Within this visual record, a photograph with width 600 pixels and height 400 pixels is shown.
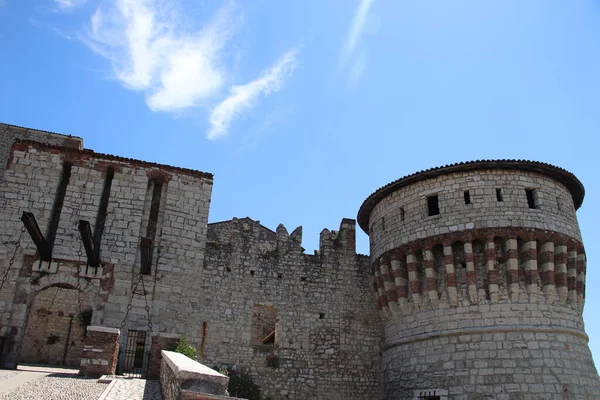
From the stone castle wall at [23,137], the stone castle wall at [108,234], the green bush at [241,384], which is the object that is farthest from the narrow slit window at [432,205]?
the stone castle wall at [23,137]

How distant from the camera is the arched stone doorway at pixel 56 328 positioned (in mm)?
17156

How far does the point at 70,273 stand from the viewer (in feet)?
40.4

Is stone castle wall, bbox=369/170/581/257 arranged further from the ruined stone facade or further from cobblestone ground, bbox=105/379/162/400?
cobblestone ground, bbox=105/379/162/400

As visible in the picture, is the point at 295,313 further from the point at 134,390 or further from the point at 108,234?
the point at 134,390

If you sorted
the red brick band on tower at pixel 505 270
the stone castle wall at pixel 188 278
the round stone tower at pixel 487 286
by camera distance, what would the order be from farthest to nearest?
the stone castle wall at pixel 188 278 → the red brick band on tower at pixel 505 270 → the round stone tower at pixel 487 286

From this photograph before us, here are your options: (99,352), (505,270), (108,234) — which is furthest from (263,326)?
(505,270)

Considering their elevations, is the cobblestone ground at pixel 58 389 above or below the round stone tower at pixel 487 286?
below

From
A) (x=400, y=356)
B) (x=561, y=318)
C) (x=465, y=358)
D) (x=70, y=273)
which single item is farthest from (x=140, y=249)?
(x=561, y=318)

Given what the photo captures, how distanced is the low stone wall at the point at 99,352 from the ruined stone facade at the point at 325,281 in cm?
4

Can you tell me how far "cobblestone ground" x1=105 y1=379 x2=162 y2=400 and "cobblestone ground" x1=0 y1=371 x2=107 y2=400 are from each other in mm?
233

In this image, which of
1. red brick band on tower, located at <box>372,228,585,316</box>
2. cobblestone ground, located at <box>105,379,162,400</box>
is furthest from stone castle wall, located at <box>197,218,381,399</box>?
cobblestone ground, located at <box>105,379,162,400</box>

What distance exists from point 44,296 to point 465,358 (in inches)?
580

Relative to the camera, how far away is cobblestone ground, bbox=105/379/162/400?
737 cm

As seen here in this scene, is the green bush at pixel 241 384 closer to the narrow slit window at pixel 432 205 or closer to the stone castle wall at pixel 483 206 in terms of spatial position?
the stone castle wall at pixel 483 206
